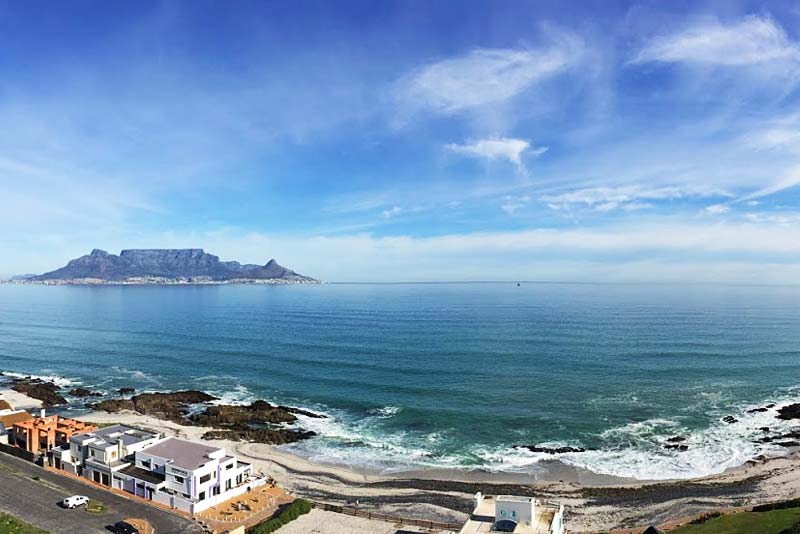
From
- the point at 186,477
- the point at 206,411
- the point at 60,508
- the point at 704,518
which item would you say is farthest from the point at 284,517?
the point at 206,411

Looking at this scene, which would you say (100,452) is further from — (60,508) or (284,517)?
(284,517)

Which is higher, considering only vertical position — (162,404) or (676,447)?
(162,404)

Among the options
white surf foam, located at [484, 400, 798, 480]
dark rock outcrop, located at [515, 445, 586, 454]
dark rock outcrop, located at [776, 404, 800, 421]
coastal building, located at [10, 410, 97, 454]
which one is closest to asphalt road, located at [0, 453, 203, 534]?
coastal building, located at [10, 410, 97, 454]

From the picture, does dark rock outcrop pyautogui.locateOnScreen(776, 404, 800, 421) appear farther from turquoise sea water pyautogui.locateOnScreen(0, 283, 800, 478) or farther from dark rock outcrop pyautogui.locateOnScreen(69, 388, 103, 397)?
dark rock outcrop pyautogui.locateOnScreen(69, 388, 103, 397)

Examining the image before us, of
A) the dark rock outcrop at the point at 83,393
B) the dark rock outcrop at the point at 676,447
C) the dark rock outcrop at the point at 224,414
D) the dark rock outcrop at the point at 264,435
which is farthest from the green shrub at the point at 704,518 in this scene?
the dark rock outcrop at the point at 83,393

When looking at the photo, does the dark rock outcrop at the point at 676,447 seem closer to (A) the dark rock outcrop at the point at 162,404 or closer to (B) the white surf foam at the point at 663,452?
(B) the white surf foam at the point at 663,452

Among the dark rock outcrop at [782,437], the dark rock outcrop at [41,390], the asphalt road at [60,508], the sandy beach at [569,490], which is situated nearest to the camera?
the asphalt road at [60,508]
